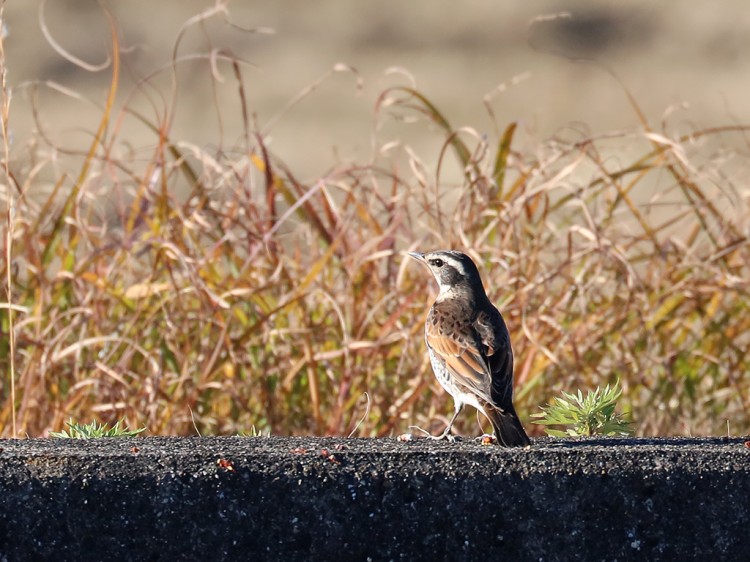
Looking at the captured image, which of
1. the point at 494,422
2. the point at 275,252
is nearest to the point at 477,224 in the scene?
the point at 275,252

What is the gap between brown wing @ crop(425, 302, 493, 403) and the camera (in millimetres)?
3646

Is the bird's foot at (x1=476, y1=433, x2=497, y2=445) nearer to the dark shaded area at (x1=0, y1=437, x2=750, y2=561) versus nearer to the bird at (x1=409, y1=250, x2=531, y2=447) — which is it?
the bird at (x1=409, y1=250, x2=531, y2=447)

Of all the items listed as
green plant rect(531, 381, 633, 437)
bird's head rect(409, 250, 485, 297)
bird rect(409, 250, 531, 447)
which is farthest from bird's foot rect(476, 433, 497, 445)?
bird's head rect(409, 250, 485, 297)

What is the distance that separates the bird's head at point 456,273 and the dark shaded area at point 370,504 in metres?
1.13

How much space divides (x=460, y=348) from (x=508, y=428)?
1.57ft

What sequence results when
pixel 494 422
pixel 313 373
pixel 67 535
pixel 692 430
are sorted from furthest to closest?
pixel 692 430 < pixel 313 373 < pixel 494 422 < pixel 67 535

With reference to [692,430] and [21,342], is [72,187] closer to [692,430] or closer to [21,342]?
[21,342]

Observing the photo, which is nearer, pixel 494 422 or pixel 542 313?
pixel 494 422

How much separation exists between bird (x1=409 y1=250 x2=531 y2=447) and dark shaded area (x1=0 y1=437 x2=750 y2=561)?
10.3 inches

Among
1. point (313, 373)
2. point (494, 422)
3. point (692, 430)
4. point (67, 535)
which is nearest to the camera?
point (67, 535)

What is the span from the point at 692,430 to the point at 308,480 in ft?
9.83

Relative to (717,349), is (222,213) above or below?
above

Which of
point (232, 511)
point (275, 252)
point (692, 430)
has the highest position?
point (275, 252)

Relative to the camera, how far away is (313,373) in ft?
17.3
